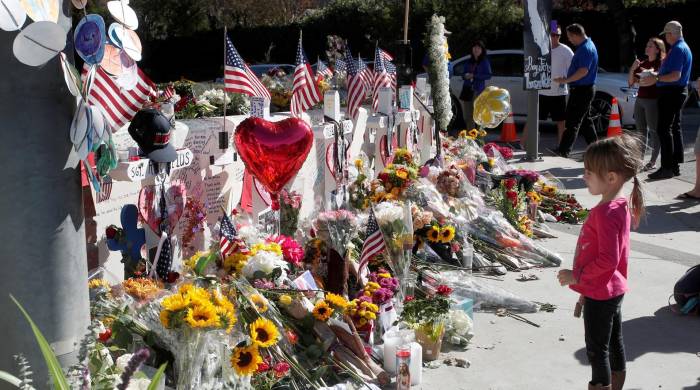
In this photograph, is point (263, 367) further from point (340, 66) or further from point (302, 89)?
point (340, 66)

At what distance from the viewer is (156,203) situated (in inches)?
169

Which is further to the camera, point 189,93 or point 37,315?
point 189,93

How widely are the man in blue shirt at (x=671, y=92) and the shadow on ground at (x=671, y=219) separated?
43.0 inches

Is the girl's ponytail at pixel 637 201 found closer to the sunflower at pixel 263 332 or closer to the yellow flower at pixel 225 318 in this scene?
the sunflower at pixel 263 332

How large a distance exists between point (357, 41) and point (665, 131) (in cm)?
1806

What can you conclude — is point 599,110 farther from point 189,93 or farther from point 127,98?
point 127,98

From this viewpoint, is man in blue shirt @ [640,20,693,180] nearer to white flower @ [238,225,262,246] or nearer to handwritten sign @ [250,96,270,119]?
handwritten sign @ [250,96,270,119]

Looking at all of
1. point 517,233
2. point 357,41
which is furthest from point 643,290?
point 357,41

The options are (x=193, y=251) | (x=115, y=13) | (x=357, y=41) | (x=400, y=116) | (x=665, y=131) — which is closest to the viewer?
(x=115, y=13)

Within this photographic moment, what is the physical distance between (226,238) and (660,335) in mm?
2840

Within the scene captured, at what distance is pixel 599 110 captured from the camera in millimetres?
14477

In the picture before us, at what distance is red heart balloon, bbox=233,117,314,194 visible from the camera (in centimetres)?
464

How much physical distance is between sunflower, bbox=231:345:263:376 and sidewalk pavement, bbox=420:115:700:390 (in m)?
1.29

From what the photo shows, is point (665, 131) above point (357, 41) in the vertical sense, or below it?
below
